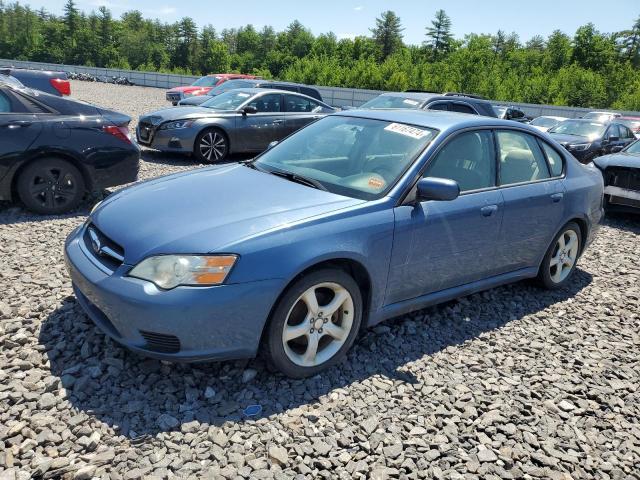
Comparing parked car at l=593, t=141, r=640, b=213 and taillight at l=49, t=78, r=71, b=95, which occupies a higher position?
taillight at l=49, t=78, r=71, b=95

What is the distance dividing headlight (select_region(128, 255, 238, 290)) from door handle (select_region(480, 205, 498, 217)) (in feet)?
6.57

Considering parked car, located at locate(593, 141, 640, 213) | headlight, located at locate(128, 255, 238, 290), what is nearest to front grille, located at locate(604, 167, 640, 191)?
parked car, located at locate(593, 141, 640, 213)

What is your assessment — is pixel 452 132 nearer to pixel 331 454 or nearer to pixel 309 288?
pixel 309 288

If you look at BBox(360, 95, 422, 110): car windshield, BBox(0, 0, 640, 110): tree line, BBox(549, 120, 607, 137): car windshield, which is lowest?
BBox(549, 120, 607, 137): car windshield

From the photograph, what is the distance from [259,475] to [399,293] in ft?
5.04

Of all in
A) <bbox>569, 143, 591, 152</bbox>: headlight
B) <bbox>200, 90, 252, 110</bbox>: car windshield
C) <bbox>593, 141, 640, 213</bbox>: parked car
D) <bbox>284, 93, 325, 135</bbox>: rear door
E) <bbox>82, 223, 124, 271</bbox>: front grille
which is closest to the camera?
<bbox>82, 223, 124, 271</bbox>: front grille

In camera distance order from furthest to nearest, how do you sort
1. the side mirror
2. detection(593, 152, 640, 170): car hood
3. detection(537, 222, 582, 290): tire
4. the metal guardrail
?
the metal guardrail < detection(593, 152, 640, 170): car hood < detection(537, 222, 582, 290): tire < the side mirror

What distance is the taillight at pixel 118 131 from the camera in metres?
6.21

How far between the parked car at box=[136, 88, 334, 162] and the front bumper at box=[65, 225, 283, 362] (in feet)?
23.0

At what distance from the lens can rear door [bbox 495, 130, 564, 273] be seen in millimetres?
4188

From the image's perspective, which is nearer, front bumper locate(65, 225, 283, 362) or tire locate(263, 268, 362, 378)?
front bumper locate(65, 225, 283, 362)

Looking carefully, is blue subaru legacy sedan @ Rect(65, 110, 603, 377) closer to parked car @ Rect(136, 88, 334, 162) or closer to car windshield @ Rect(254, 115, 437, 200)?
car windshield @ Rect(254, 115, 437, 200)

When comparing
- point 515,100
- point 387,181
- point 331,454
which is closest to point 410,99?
point 387,181

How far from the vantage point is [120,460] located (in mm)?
2482
